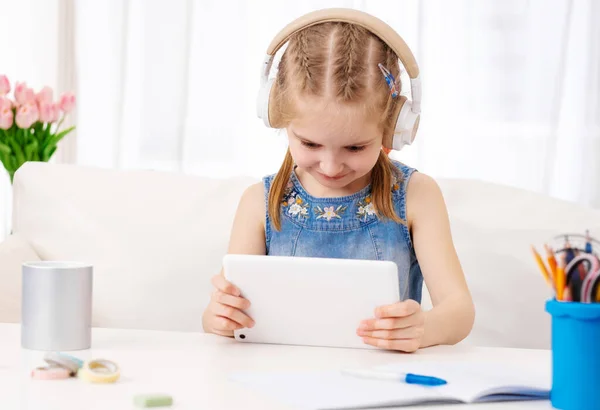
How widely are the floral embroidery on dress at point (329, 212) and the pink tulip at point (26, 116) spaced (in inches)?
35.5

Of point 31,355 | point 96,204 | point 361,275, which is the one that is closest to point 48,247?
point 96,204

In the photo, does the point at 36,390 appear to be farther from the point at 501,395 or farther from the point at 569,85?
the point at 569,85

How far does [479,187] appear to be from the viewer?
1683 millimetres

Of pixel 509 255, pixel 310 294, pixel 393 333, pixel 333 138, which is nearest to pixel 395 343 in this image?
pixel 393 333

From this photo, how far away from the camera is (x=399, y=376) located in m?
0.85

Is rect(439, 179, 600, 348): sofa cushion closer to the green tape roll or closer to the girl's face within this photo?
the girl's face

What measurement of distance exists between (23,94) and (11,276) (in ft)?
2.09

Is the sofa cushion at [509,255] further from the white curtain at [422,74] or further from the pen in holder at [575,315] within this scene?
the white curtain at [422,74]

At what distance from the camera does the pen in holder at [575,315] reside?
0.71 m

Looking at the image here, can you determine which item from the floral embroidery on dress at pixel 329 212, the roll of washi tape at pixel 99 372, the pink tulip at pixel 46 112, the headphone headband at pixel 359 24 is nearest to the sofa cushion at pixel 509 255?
the floral embroidery on dress at pixel 329 212

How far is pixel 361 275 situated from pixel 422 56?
189cm

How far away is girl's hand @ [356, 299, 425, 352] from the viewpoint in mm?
1043

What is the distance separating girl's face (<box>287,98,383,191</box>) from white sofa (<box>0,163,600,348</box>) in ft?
1.28

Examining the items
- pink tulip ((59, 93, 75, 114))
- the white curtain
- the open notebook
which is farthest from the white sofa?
the white curtain
